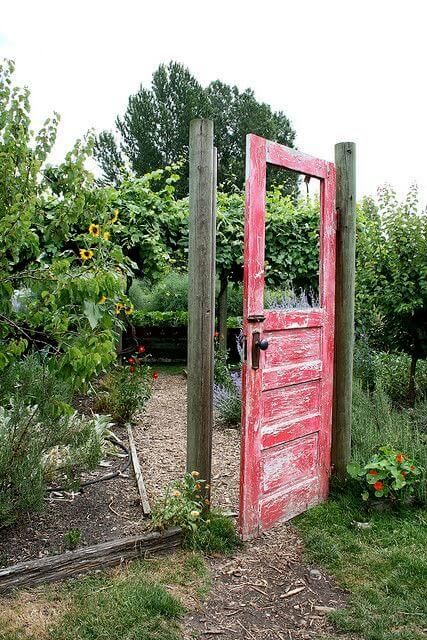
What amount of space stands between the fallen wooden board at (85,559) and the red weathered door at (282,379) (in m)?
0.50

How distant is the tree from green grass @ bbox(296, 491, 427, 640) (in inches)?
985

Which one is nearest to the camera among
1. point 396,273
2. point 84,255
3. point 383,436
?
point 84,255

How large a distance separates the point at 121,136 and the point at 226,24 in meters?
23.7

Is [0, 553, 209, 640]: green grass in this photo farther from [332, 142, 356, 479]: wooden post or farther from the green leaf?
[332, 142, 356, 479]: wooden post

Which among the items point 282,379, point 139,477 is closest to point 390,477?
point 282,379

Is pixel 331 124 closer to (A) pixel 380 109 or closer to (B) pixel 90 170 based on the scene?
(A) pixel 380 109

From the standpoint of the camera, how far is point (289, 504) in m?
3.75

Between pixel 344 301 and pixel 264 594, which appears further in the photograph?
pixel 344 301

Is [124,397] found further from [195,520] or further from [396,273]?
[396,273]

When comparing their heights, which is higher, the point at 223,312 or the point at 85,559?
the point at 223,312

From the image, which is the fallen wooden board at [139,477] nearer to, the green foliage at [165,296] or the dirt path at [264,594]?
the dirt path at [264,594]

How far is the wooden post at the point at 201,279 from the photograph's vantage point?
3.30 meters

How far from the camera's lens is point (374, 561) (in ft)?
10.6

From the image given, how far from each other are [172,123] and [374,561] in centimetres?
2792
